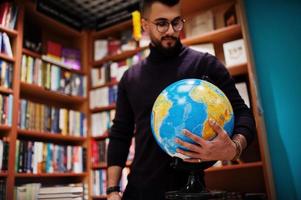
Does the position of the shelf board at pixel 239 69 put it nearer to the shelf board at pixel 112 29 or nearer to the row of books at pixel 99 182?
the shelf board at pixel 112 29

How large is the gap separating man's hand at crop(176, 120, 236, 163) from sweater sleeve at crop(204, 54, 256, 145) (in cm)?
18

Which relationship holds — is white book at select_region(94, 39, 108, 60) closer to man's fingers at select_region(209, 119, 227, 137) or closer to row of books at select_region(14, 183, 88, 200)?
row of books at select_region(14, 183, 88, 200)

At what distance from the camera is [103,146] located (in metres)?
2.89

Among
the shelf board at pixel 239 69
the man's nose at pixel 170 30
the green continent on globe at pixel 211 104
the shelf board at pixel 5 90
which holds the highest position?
the shelf board at pixel 239 69

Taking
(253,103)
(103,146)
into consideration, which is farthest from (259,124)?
(103,146)

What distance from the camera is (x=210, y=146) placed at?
800 mm

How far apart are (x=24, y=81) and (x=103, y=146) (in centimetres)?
99

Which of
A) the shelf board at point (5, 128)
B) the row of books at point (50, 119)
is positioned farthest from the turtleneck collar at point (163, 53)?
the row of books at point (50, 119)

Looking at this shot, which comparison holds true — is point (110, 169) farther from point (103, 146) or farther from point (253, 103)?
point (103, 146)

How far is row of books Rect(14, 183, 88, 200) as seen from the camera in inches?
89.9

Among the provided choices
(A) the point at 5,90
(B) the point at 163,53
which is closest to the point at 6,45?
(A) the point at 5,90

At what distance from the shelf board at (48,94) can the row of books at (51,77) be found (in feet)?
0.12

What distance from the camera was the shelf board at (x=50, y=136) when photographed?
7.94ft

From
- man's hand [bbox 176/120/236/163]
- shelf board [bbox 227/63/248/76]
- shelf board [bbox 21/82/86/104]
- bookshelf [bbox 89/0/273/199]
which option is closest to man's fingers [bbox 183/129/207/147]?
man's hand [bbox 176/120/236/163]
